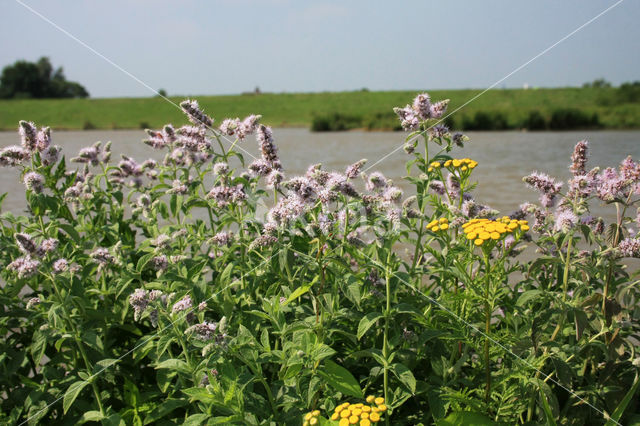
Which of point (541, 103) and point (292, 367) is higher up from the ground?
point (541, 103)

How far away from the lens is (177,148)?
363 centimetres

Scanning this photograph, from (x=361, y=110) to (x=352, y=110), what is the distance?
72 cm

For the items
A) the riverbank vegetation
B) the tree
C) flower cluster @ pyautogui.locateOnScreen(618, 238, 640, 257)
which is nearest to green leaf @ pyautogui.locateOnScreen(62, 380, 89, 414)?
flower cluster @ pyautogui.locateOnScreen(618, 238, 640, 257)

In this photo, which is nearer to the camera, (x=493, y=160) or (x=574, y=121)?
(x=493, y=160)

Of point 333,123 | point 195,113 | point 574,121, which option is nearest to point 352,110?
point 333,123

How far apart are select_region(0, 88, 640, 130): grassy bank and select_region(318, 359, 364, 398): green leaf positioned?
66.1 feet

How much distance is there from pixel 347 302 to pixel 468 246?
707 millimetres

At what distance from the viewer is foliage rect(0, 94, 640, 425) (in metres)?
2.32

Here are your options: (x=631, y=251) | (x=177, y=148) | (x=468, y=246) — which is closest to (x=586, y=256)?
(x=631, y=251)

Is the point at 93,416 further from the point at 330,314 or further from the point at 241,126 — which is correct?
the point at 241,126

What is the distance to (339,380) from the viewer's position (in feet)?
7.70

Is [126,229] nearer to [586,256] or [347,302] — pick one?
[347,302]

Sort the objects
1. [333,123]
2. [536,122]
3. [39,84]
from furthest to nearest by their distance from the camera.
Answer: [39,84] < [333,123] < [536,122]

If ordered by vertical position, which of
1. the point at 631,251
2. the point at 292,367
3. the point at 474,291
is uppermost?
the point at 631,251
